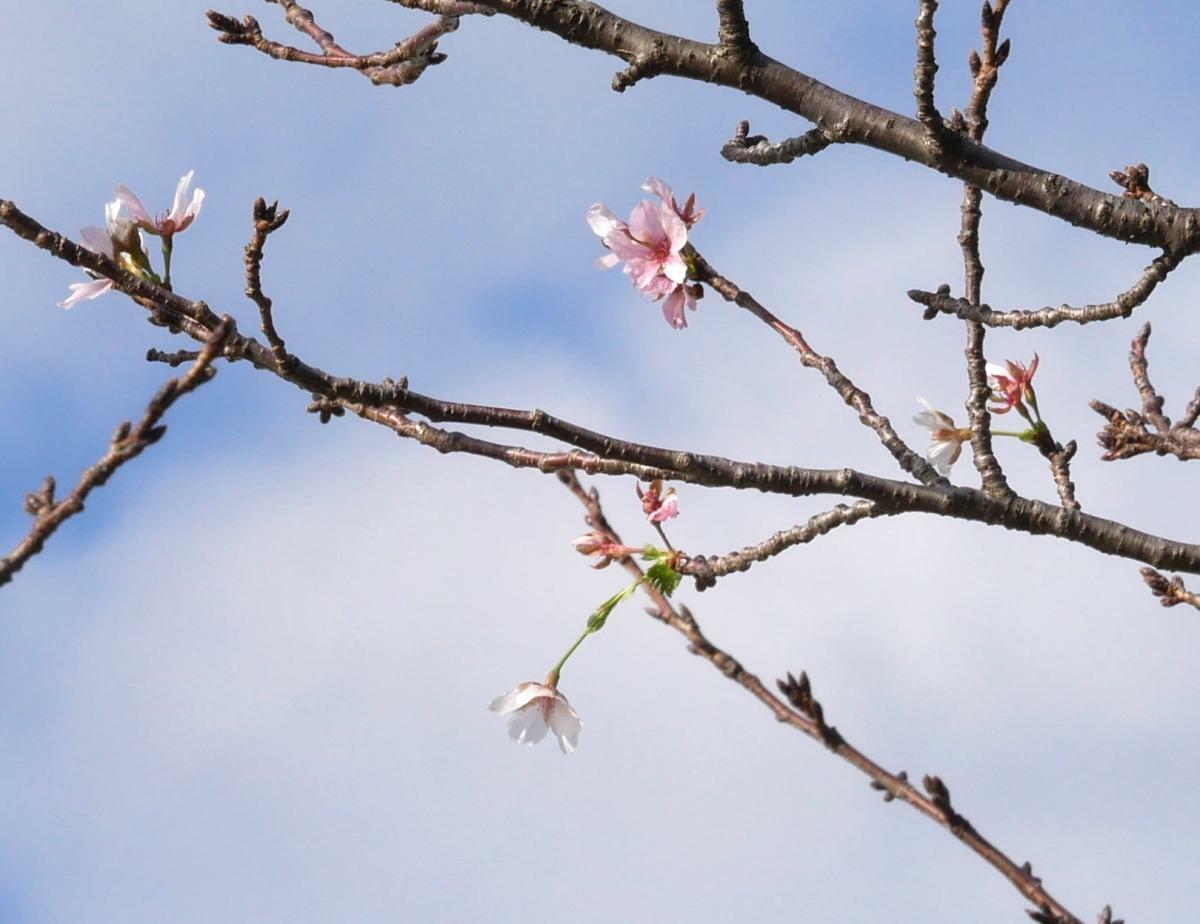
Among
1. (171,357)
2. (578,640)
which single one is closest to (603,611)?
(578,640)

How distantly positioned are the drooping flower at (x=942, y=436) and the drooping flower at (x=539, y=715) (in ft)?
5.62

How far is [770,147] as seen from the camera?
3.70 meters

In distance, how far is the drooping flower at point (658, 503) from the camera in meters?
3.91

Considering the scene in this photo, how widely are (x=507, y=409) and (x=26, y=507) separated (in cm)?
116

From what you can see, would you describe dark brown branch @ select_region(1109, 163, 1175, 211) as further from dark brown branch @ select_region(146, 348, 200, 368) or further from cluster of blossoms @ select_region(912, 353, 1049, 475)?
dark brown branch @ select_region(146, 348, 200, 368)

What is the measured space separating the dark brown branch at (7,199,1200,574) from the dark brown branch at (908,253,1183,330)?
23.9 inches

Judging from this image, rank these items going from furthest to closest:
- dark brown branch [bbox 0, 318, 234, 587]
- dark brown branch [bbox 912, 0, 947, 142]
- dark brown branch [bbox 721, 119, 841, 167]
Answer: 1. dark brown branch [bbox 721, 119, 841, 167]
2. dark brown branch [bbox 912, 0, 947, 142]
3. dark brown branch [bbox 0, 318, 234, 587]

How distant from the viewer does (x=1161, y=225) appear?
3520 millimetres

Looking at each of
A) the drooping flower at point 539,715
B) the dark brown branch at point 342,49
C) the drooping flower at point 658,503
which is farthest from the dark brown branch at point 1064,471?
the dark brown branch at point 342,49

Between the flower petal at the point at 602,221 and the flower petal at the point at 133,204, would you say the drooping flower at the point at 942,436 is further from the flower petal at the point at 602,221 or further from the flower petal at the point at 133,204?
the flower petal at the point at 133,204

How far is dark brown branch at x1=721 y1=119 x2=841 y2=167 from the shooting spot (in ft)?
11.6

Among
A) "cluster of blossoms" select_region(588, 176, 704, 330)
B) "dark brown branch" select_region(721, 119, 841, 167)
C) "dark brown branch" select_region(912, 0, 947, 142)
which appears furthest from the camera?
"cluster of blossoms" select_region(588, 176, 704, 330)

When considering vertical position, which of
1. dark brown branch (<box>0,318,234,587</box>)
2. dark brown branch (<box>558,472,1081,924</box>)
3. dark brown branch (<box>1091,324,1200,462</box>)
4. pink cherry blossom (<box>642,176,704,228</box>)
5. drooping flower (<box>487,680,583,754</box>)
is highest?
dark brown branch (<box>1091,324,1200,462</box>)

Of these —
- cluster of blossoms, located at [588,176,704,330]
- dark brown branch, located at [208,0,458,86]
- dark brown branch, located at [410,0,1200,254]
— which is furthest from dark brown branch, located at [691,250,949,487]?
dark brown branch, located at [208,0,458,86]
